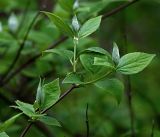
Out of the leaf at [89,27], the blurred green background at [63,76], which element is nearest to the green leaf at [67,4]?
the blurred green background at [63,76]

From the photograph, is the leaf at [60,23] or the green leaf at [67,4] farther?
the green leaf at [67,4]

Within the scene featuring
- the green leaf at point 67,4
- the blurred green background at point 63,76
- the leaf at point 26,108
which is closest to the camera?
the leaf at point 26,108

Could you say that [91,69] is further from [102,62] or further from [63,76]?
[63,76]

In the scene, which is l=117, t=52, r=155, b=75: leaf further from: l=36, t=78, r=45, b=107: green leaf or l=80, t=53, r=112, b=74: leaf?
l=36, t=78, r=45, b=107: green leaf

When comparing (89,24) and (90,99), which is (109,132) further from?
(89,24)

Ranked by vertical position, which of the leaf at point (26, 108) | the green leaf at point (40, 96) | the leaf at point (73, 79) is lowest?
the leaf at point (26, 108)

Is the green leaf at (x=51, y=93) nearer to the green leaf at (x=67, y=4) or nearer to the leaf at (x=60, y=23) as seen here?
the leaf at (x=60, y=23)

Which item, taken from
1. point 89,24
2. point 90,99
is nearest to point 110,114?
point 90,99
